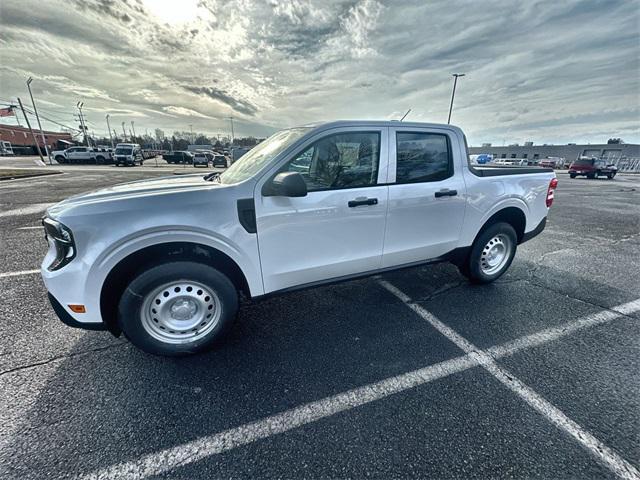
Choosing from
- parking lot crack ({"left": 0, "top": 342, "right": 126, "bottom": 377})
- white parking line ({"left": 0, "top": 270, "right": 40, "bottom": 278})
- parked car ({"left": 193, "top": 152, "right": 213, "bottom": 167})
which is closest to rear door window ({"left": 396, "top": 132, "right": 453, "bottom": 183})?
parking lot crack ({"left": 0, "top": 342, "right": 126, "bottom": 377})

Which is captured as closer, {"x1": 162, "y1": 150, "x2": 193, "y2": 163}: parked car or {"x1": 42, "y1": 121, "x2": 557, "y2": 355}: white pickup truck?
{"x1": 42, "y1": 121, "x2": 557, "y2": 355}: white pickup truck

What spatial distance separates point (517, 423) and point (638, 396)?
108cm

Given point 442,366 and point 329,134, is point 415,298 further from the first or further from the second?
point 329,134

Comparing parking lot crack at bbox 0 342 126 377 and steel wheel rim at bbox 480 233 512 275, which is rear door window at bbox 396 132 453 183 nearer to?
steel wheel rim at bbox 480 233 512 275

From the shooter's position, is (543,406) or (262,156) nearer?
(543,406)

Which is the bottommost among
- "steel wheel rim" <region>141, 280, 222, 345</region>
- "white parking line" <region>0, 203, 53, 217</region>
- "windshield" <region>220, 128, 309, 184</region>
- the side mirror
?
"white parking line" <region>0, 203, 53, 217</region>

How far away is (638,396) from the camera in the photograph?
2162mm

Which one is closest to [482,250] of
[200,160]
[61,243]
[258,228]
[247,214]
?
[258,228]

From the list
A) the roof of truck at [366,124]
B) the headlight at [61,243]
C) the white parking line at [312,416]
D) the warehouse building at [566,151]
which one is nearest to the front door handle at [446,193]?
the roof of truck at [366,124]

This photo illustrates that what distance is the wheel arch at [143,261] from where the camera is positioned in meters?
2.25

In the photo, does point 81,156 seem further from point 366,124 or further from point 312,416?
point 312,416

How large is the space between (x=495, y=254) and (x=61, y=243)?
472cm

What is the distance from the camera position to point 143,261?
7.73ft

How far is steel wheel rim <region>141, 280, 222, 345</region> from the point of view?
7.87ft
